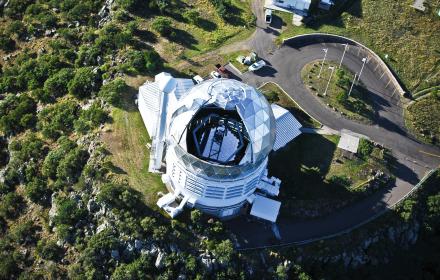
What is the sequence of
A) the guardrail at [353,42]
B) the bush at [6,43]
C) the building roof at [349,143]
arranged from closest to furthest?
the building roof at [349,143] → the guardrail at [353,42] → the bush at [6,43]

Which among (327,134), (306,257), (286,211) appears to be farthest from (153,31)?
(306,257)

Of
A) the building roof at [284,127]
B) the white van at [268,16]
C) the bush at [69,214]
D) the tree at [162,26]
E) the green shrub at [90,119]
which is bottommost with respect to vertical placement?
the bush at [69,214]

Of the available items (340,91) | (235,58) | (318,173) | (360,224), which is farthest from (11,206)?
(340,91)

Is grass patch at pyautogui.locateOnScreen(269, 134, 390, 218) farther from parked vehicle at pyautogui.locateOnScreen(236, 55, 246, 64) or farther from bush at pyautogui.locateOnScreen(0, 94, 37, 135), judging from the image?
bush at pyautogui.locateOnScreen(0, 94, 37, 135)

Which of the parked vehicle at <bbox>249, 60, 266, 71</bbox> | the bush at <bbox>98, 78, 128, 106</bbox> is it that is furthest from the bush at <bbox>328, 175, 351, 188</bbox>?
the bush at <bbox>98, 78, 128, 106</bbox>

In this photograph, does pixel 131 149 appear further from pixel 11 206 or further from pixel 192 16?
pixel 192 16

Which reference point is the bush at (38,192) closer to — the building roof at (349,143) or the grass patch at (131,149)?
the grass patch at (131,149)

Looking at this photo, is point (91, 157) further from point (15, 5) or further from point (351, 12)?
point (351, 12)

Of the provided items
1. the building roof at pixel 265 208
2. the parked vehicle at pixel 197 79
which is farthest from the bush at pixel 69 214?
the parked vehicle at pixel 197 79
